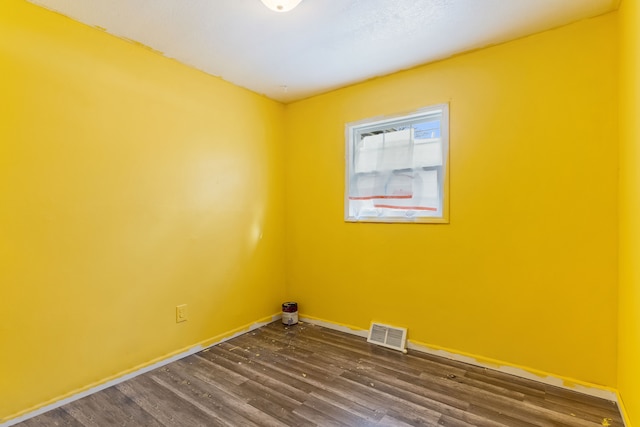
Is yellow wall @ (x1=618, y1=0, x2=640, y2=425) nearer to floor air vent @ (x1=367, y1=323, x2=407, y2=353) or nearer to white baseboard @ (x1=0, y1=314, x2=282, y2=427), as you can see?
floor air vent @ (x1=367, y1=323, x2=407, y2=353)

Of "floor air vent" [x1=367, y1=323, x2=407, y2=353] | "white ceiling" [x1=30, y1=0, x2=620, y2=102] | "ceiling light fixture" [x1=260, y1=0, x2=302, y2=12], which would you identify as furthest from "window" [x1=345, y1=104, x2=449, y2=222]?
"ceiling light fixture" [x1=260, y1=0, x2=302, y2=12]

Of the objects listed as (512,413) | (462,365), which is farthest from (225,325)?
(512,413)

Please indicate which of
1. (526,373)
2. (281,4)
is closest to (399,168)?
(281,4)

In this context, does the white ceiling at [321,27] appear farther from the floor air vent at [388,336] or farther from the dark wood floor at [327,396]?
the dark wood floor at [327,396]

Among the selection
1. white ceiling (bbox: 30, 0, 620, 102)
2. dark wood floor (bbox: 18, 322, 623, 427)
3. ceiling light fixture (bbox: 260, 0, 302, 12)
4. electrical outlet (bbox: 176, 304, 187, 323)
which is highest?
white ceiling (bbox: 30, 0, 620, 102)

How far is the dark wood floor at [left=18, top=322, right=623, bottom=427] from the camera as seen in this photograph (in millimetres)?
1658

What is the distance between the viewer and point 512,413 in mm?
1691

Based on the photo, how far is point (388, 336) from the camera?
257 cm

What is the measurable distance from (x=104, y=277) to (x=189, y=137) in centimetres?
113

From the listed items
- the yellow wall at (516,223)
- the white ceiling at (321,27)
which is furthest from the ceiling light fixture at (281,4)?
the yellow wall at (516,223)

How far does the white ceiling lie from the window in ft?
1.50

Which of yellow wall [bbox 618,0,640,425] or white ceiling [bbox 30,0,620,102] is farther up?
white ceiling [bbox 30,0,620,102]

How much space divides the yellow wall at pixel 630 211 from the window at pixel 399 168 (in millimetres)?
944

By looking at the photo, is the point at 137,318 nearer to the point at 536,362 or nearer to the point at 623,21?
the point at 536,362
